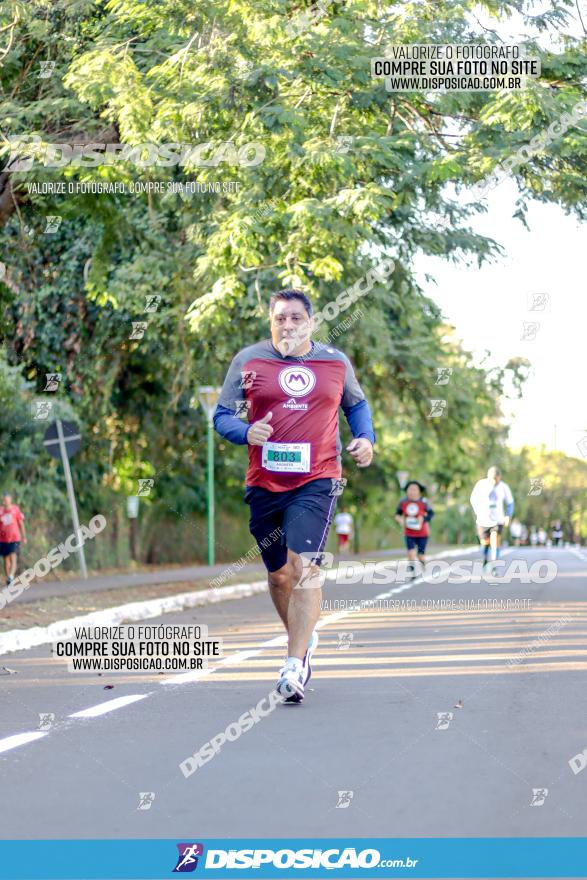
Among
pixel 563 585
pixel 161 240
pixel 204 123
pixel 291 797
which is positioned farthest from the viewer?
pixel 563 585

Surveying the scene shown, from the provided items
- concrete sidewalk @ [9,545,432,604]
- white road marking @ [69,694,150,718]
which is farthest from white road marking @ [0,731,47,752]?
concrete sidewalk @ [9,545,432,604]

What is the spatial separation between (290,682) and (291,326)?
6.36 ft

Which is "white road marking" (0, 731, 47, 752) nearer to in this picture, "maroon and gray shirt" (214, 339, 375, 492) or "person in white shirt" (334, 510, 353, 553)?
"maroon and gray shirt" (214, 339, 375, 492)

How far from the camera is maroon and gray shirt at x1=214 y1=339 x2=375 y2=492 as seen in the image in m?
7.99

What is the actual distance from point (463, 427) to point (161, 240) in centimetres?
1218

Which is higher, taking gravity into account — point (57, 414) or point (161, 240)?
point (161, 240)

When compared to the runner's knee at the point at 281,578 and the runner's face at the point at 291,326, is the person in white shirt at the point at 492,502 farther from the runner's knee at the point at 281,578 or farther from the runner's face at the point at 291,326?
the runner's face at the point at 291,326

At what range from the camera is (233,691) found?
8.73 metres

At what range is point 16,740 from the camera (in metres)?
6.98

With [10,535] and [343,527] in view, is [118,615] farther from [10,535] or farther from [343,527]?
[343,527]

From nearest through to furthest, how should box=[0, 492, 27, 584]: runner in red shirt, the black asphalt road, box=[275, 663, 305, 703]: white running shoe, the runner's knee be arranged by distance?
1. the black asphalt road
2. box=[275, 663, 305, 703]: white running shoe
3. the runner's knee
4. box=[0, 492, 27, 584]: runner in red shirt

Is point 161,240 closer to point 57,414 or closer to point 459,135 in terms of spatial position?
point 57,414

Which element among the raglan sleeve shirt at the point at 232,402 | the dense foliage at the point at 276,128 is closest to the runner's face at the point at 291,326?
the raglan sleeve shirt at the point at 232,402

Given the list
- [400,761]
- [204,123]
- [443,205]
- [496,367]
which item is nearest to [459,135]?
[443,205]
